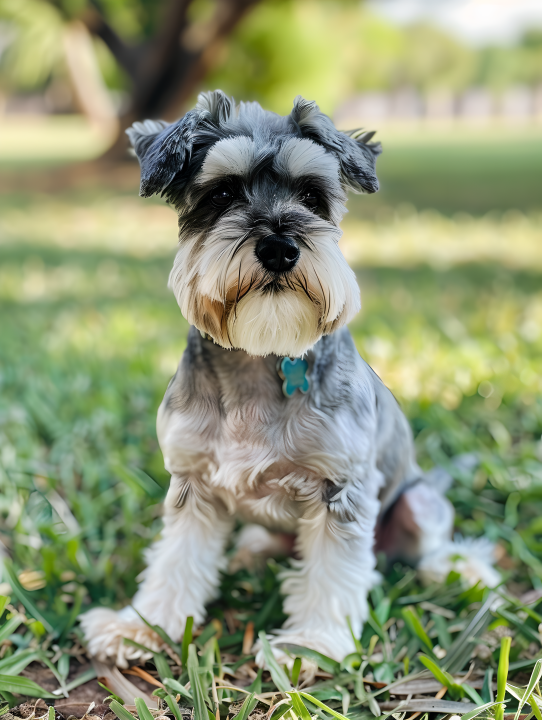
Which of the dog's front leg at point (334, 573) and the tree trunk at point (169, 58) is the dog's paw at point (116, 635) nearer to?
the dog's front leg at point (334, 573)

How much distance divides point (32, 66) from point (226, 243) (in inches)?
1012

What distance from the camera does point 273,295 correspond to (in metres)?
2.00

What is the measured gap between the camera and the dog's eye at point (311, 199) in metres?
2.12

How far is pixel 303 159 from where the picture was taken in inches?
Answer: 78.7

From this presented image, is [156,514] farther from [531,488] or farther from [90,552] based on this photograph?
[531,488]

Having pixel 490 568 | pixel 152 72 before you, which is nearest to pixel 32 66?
pixel 152 72

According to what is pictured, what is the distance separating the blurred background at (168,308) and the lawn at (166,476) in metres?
0.02

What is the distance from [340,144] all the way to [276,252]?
439 mm

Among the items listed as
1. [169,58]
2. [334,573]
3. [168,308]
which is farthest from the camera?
[169,58]

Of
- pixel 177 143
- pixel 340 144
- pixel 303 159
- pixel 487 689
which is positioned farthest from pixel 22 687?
pixel 340 144

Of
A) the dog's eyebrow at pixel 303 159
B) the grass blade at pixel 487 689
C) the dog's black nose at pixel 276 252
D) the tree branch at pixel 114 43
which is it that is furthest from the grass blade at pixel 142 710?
the tree branch at pixel 114 43

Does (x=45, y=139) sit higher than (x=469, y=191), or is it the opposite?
(x=45, y=139)

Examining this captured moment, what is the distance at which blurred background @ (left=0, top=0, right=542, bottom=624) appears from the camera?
3307 mm

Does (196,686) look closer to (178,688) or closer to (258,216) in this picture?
(178,688)
